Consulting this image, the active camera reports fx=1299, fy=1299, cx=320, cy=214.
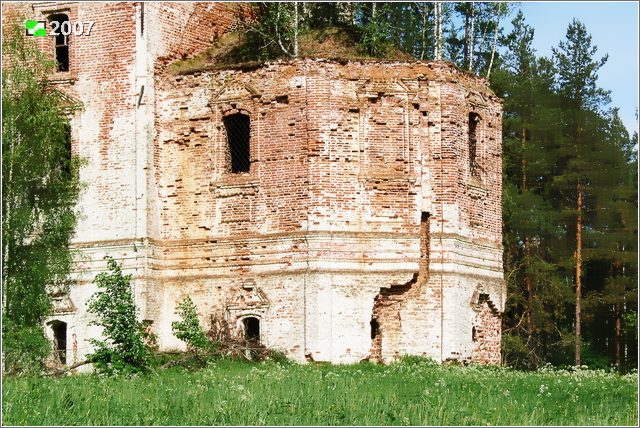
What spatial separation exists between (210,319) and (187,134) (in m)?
3.59

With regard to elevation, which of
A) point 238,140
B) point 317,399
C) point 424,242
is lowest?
point 317,399

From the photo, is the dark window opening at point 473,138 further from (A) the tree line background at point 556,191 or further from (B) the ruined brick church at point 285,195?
(A) the tree line background at point 556,191

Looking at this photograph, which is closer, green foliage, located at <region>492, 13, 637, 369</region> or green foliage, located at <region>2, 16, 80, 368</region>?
green foliage, located at <region>2, 16, 80, 368</region>

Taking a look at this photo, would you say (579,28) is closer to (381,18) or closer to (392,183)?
(381,18)

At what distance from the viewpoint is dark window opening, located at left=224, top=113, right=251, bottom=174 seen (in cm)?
2477

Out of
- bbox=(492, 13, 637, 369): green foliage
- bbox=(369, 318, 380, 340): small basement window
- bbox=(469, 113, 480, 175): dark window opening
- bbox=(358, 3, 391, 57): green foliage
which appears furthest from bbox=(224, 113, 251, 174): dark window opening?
bbox=(492, 13, 637, 369): green foliage

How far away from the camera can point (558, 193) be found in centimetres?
3384

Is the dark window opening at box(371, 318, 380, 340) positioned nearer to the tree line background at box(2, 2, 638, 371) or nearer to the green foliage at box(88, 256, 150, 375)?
the green foliage at box(88, 256, 150, 375)

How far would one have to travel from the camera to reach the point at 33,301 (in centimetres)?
2302

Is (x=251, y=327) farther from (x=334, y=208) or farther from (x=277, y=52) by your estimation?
(x=277, y=52)

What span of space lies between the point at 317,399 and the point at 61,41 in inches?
472

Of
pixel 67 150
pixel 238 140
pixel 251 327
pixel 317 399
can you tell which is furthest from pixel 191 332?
pixel 317 399

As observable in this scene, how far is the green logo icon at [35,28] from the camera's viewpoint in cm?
2530

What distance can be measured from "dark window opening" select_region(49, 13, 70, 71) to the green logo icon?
207 mm
